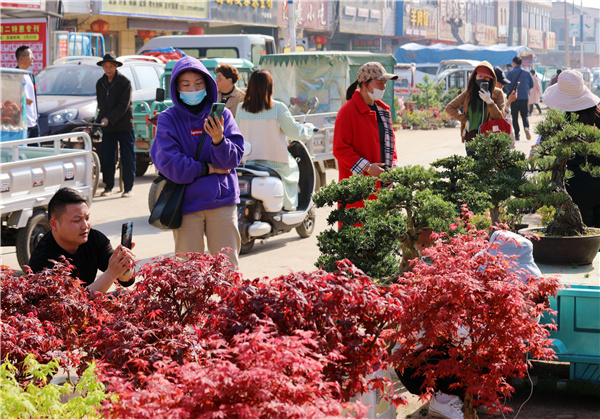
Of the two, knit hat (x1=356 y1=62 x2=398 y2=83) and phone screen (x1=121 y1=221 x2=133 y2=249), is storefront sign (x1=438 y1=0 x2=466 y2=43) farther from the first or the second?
phone screen (x1=121 y1=221 x2=133 y2=249)

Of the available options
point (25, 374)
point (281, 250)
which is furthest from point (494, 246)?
point (281, 250)

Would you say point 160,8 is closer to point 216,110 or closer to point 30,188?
point 30,188

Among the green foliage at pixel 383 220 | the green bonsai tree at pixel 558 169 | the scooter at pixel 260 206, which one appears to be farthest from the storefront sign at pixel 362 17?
the green foliage at pixel 383 220

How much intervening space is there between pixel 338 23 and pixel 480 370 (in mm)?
40646

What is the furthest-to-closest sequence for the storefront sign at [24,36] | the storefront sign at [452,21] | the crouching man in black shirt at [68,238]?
1. the storefront sign at [452,21]
2. the storefront sign at [24,36]
3. the crouching man in black shirt at [68,238]

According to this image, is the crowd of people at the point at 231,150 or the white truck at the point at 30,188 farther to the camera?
the white truck at the point at 30,188

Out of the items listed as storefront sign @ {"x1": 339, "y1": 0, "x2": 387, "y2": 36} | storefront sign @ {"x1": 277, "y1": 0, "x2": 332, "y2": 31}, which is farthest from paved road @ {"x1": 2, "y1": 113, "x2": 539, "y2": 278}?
storefront sign @ {"x1": 339, "y1": 0, "x2": 387, "y2": 36}

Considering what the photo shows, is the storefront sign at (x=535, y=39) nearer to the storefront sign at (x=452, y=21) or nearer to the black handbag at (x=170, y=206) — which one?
the storefront sign at (x=452, y=21)

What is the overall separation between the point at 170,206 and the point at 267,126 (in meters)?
2.73

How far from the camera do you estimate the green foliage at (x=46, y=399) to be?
8.63 feet

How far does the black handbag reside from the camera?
5.00 meters

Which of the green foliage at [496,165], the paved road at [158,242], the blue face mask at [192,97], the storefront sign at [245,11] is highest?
the storefront sign at [245,11]

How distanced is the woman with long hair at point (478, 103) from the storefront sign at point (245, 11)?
24349 millimetres

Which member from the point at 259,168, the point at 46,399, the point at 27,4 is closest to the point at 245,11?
the point at 27,4
